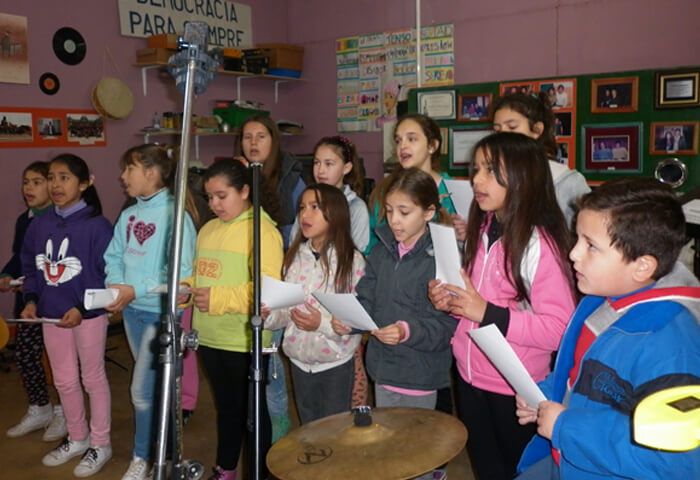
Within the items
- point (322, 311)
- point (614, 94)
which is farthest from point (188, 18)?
point (322, 311)

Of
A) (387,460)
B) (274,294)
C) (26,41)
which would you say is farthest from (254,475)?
(26,41)

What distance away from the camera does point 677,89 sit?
152 inches

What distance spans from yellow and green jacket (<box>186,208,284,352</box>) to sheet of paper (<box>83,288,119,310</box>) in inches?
11.8

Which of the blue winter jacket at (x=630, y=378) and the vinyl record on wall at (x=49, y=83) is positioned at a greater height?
the vinyl record on wall at (x=49, y=83)

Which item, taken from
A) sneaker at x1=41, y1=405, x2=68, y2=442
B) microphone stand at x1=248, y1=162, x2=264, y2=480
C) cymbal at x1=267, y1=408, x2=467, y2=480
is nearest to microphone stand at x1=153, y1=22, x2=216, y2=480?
microphone stand at x1=248, y1=162, x2=264, y2=480

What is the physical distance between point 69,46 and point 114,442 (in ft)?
10.1

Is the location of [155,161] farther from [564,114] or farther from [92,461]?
[564,114]

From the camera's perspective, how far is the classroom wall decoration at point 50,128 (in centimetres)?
446

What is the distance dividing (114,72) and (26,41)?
2.30 feet

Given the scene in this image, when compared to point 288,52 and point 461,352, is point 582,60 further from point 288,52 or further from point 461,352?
point 461,352

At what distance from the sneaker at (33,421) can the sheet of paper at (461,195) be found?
2309 millimetres

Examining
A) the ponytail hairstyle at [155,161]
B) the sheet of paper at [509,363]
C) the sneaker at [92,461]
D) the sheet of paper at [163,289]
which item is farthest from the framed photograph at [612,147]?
the sneaker at [92,461]

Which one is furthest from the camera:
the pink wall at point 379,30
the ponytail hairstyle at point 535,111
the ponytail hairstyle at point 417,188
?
the pink wall at point 379,30

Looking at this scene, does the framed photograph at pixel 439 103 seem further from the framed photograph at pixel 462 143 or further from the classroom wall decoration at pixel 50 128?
the classroom wall decoration at pixel 50 128
